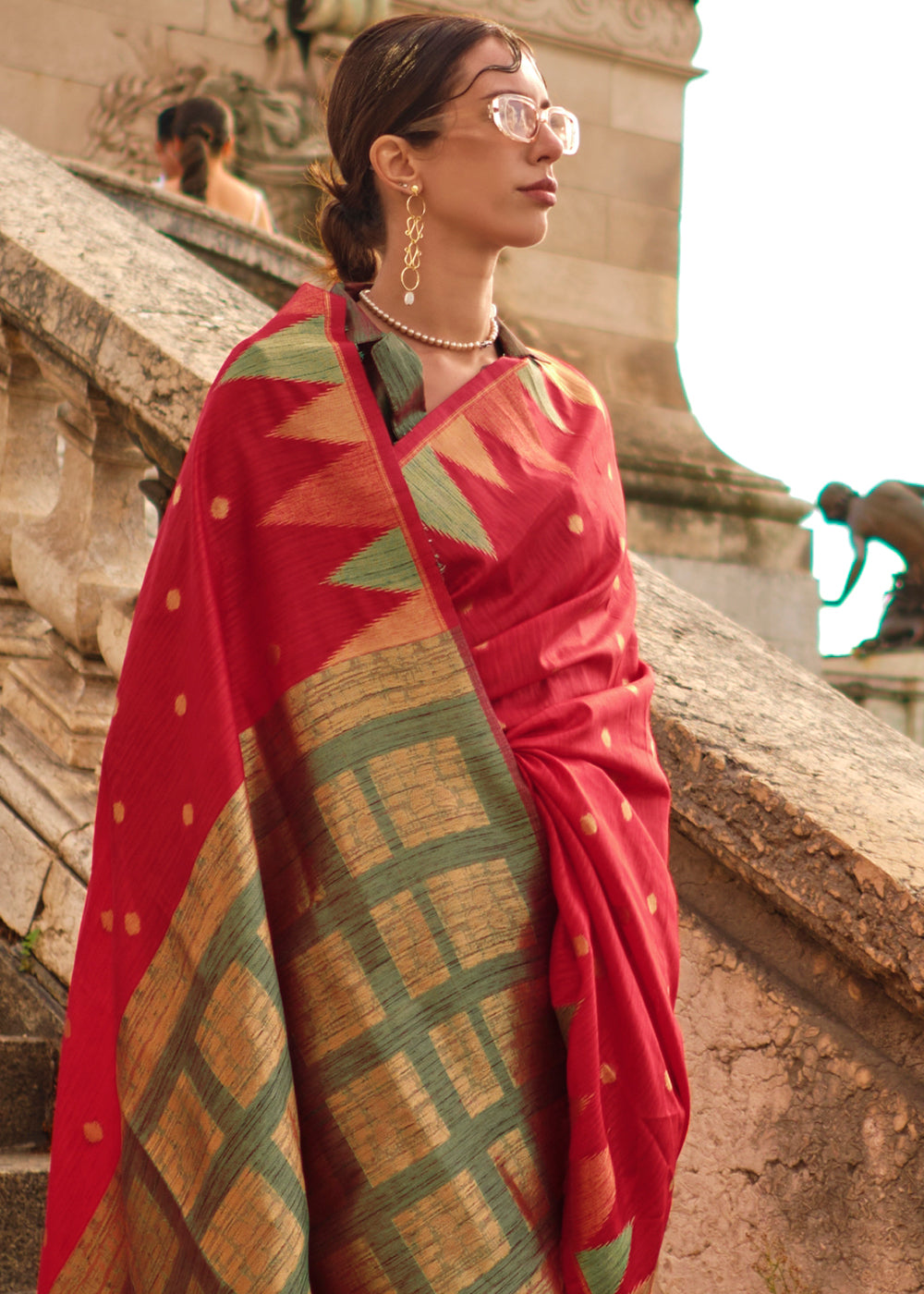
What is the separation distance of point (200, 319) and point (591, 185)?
6.84 m

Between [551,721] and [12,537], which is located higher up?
[551,721]

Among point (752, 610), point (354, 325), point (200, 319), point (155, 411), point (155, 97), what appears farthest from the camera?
point (752, 610)

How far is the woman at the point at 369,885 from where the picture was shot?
139cm

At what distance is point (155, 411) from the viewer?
2219mm

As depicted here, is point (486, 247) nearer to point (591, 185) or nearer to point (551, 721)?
point (551, 721)

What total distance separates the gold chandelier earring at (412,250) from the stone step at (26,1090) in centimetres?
132

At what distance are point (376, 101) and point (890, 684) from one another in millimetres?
7830

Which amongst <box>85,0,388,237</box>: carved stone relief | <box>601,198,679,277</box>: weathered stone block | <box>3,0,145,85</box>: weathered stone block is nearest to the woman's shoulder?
<box>85,0,388,237</box>: carved stone relief

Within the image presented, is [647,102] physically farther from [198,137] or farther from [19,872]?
[19,872]

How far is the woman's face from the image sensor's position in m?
1.63

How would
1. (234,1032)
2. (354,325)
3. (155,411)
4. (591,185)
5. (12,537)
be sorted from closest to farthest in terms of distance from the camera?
(234,1032) < (354,325) < (155,411) < (12,537) < (591,185)

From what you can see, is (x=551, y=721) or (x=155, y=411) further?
(x=155, y=411)

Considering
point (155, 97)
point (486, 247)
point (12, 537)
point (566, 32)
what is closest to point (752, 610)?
point (566, 32)

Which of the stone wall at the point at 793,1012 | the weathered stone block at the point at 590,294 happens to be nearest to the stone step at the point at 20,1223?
the stone wall at the point at 793,1012
